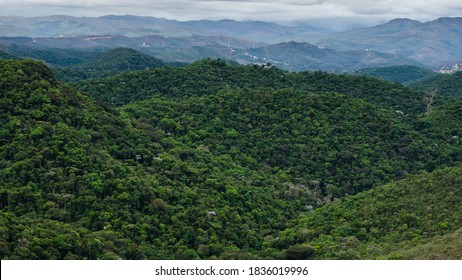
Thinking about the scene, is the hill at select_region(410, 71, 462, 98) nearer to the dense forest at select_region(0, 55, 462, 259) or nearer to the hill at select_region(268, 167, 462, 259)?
the dense forest at select_region(0, 55, 462, 259)

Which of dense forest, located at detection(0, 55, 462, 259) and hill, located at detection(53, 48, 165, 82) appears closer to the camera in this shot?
dense forest, located at detection(0, 55, 462, 259)

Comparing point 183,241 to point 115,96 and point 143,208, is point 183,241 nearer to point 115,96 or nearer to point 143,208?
point 143,208

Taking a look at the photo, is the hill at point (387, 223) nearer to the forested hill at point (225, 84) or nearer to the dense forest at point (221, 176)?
the dense forest at point (221, 176)

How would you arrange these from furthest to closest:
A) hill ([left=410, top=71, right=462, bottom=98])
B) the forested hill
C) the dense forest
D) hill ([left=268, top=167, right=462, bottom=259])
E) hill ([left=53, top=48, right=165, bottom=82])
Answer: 1. hill ([left=53, top=48, right=165, bottom=82])
2. hill ([left=410, top=71, right=462, bottom=98])
3. the forested hill
4. the dense forest
5. hill ([left=268, top=167, right=462, bottom=259])

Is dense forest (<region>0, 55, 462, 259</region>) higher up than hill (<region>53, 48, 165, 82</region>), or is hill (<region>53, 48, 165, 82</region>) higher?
dense forest (<region>0, 55, 462, 259</region>)

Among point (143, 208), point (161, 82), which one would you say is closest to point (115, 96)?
point (161, 82)

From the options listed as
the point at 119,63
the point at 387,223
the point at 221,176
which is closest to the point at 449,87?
the point at 119,63

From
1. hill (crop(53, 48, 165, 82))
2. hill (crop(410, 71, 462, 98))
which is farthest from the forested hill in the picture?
hill (crop(53, 48, 165, 82))
